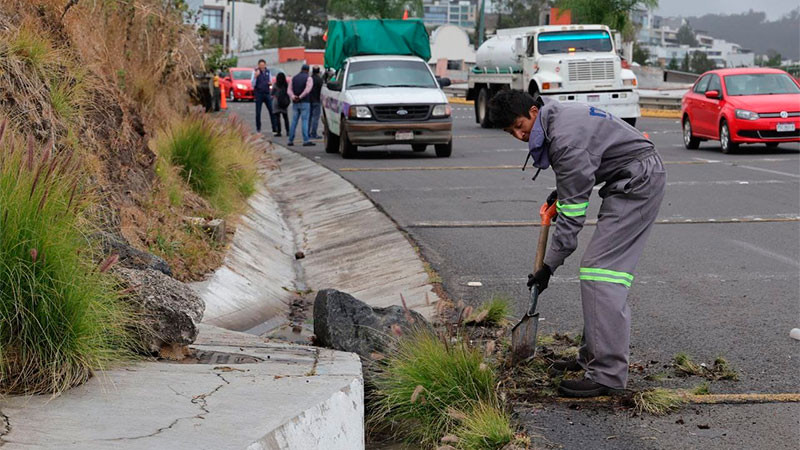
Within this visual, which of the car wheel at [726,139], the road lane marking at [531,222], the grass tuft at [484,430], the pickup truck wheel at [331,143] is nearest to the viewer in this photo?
the grass tuft at [484,430]

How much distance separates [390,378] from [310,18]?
406ft

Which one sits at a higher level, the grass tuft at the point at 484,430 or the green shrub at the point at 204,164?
the green shrub at the point at 204,164

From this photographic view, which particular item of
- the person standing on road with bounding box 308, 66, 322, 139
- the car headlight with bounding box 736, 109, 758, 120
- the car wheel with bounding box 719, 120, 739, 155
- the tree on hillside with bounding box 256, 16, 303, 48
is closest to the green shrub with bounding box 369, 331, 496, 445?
the car headlight with bounding box 736, 109, 758, 120

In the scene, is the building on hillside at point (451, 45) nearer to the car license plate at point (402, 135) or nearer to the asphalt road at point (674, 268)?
the car license plate at point (402, 135)

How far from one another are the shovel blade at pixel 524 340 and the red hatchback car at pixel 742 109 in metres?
16.3

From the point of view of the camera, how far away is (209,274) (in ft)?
31.1

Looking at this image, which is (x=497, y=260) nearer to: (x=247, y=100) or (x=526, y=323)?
(x=526, y=323)

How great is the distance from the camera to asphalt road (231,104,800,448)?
581 cm

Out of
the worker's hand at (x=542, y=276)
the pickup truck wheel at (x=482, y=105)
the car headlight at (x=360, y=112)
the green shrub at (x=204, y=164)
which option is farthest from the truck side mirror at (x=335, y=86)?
the worker's hand at (x=542, y=276)

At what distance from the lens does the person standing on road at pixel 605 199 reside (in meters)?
6.00

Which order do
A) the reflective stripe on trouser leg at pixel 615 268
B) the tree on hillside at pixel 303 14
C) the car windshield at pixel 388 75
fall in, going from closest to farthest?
the reflective stripe on trouser leg at pixel 615 268
the car windshield at pixel 388 75
the tree on hillside at pixel 303 14

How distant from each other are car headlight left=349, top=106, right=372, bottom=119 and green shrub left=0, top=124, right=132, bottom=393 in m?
16.5

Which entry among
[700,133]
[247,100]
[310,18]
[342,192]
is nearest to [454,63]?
[310,18]

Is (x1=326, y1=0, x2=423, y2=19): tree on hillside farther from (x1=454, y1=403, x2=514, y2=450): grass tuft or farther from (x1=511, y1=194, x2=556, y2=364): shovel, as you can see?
(x1=454, y1=403, x2=514, y2=450): grass tuft
